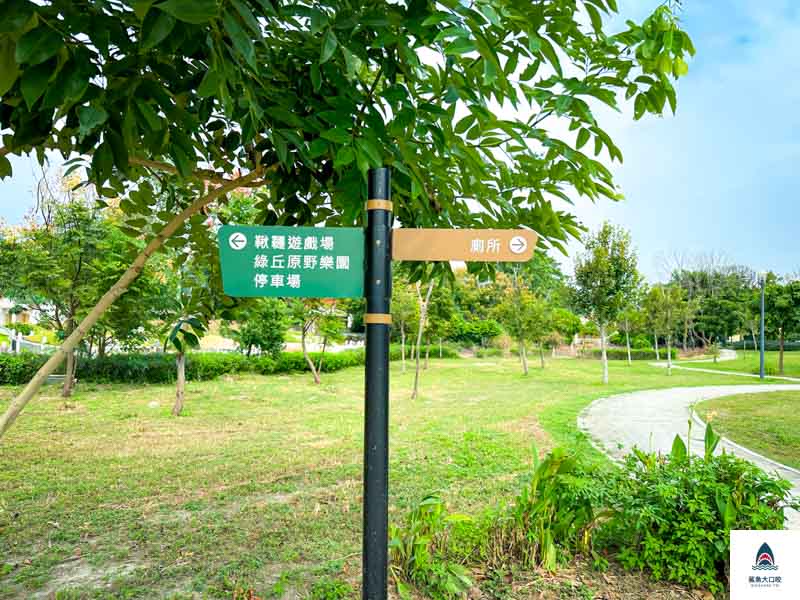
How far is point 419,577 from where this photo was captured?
2795 millimetres

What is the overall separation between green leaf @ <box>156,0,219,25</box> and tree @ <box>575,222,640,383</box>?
1738 cm

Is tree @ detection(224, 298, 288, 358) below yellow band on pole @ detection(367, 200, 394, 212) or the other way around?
below

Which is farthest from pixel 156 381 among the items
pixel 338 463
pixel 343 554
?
pixel 343 554

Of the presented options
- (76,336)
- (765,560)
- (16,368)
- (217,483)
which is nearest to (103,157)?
(76,336)

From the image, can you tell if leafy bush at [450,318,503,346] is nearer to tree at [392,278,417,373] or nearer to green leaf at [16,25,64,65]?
tree at [392,278,417,373]

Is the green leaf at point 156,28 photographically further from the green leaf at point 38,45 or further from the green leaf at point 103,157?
the green leaf at point 103,157

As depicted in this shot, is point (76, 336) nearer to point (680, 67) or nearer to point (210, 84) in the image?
point (210, 84)

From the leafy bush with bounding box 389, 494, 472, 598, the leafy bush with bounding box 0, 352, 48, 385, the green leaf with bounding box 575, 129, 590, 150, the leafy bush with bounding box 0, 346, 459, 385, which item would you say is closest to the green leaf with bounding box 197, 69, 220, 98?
the green leaf with bounding box 575, 129, 590, 150

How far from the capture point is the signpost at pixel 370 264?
169cm

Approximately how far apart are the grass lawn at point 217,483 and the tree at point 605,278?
695 centimetres

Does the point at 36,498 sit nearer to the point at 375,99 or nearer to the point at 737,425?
the point at 375,99

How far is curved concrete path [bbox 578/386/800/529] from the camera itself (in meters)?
6.49

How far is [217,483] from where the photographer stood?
205 inches

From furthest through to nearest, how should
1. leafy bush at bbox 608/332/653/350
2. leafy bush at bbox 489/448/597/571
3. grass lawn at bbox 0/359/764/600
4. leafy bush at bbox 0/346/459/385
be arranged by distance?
leafy bush at bbox 608/332/653/350, leafy bush at bbox 0/346/459/385, grass lawn at bbox 0/359/764/600, leafy bush at bbox 489/448/597/571
